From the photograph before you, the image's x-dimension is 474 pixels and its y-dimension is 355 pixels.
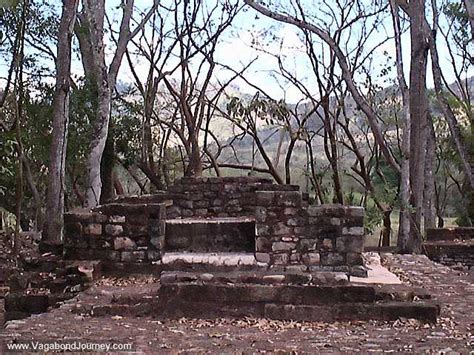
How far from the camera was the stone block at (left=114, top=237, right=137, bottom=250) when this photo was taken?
25.5 ft

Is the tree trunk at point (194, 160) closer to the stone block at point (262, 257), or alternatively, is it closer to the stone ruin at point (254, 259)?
the stone ruin at point (254, 259)

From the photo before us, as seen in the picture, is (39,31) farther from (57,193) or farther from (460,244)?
(460,244)

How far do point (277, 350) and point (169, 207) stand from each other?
21.3 ft

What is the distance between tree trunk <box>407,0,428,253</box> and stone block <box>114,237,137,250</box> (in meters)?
6.18

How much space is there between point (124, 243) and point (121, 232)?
141mm

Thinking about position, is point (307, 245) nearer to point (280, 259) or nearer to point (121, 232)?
point (280, 259)

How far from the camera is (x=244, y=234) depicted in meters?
8.36

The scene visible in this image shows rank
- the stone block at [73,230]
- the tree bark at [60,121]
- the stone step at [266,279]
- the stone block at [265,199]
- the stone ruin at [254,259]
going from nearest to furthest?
the stone ruin at [254,259] → the stone step at [266,279] → the stone block at [265,199] → the stone block at [73,230] → the tree bark at [60,121]

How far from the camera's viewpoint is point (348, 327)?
17.7ft

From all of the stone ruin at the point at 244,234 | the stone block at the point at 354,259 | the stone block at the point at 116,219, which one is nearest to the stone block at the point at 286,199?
the stone ruin at the point at 244,234

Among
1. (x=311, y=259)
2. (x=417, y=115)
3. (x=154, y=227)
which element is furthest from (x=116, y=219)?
(x=417, y=115)

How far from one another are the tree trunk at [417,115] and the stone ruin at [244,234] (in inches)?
188

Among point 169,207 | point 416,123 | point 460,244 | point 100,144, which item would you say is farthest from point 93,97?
point 460,244

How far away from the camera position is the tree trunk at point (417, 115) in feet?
39.2
